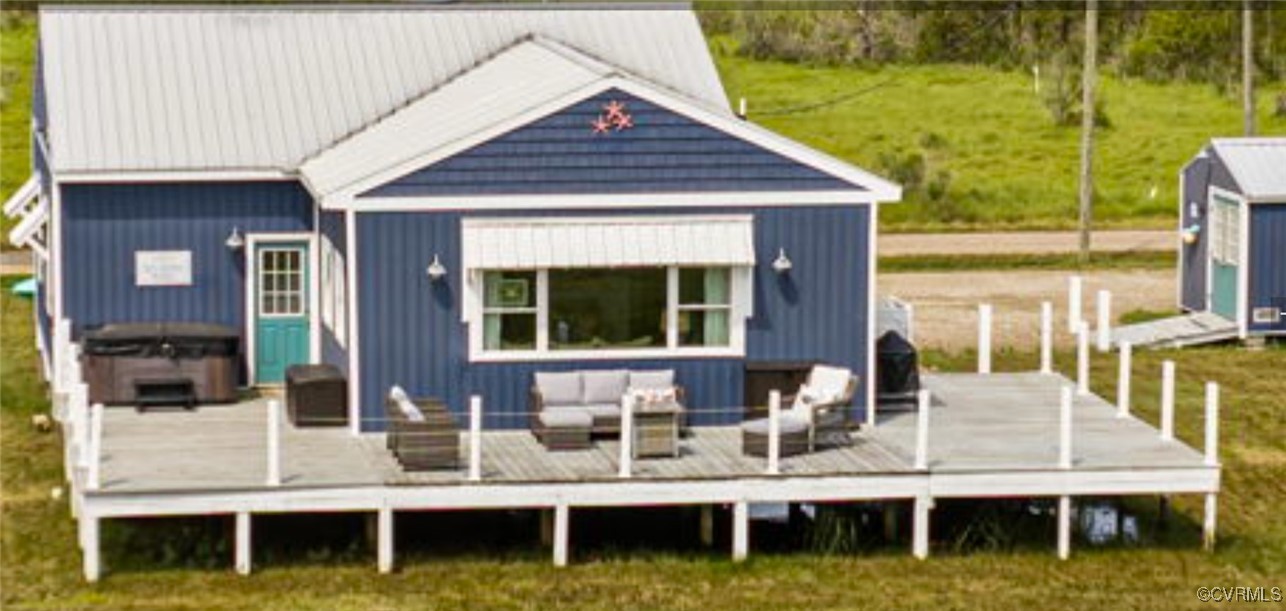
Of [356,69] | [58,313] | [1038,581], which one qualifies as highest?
[356,69]

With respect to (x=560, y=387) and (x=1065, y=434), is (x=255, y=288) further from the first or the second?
(x=1065, y=434)

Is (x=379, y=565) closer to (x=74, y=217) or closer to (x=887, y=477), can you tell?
(x=887, y=477)

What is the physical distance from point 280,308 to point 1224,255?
1431cm

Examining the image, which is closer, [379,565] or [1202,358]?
[379,565]

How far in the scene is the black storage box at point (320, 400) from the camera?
30.8 metres

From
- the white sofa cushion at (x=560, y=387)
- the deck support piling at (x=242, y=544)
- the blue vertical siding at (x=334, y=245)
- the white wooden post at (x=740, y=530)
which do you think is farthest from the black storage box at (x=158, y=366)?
the white wooden post at (x=740, y=530)

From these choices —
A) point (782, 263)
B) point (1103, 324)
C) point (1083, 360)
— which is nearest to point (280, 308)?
point (782, 263)

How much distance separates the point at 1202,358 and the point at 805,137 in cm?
2044

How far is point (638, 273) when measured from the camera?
101ft

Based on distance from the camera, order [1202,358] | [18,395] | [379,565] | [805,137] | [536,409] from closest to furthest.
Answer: [379,565] < [536,409] < [18,395] < [1202,358] < [805,137]

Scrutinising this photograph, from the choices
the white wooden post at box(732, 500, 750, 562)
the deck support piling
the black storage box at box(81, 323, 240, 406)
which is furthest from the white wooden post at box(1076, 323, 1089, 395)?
the deck support piling

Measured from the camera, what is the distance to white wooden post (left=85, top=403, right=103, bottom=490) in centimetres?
2772

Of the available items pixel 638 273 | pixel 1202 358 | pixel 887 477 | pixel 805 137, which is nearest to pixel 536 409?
pixel 638 273

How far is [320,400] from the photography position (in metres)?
30.9
